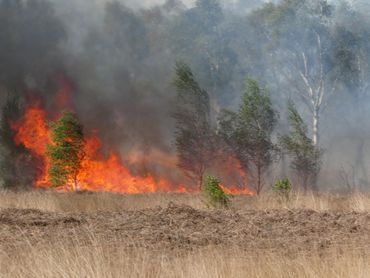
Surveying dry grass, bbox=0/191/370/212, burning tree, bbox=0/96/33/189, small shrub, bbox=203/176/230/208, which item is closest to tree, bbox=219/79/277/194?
burning tree, bbox=0/96/33/189

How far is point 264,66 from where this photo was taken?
39062 mm

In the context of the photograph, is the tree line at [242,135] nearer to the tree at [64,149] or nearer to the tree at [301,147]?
the tree at [301,147]

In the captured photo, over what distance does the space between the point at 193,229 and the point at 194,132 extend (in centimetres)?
2157

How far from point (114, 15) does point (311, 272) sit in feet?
121

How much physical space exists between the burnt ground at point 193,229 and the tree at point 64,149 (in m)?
14.0

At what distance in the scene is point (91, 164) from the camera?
31047 millimetres

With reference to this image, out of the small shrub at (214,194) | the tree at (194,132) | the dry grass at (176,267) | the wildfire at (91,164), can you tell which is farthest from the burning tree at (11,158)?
the dry grass at (176,267)

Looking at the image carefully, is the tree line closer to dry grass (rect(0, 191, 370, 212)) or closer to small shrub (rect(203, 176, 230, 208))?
dry grass (rect(0, 191, 370, 212))

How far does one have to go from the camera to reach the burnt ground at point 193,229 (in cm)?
904

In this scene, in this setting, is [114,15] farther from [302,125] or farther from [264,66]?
[302,125]

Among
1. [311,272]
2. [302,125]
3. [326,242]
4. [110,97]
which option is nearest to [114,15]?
[110,97]

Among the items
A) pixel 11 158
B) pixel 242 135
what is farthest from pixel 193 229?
pixel 11 158

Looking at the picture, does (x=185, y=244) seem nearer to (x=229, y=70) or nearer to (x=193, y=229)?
(x=193, y=229)

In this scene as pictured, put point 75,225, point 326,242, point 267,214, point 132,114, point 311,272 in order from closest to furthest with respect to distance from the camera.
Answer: point 311,272 < point 326,242 < point 75,225 < point 267,214 < point 132,114
